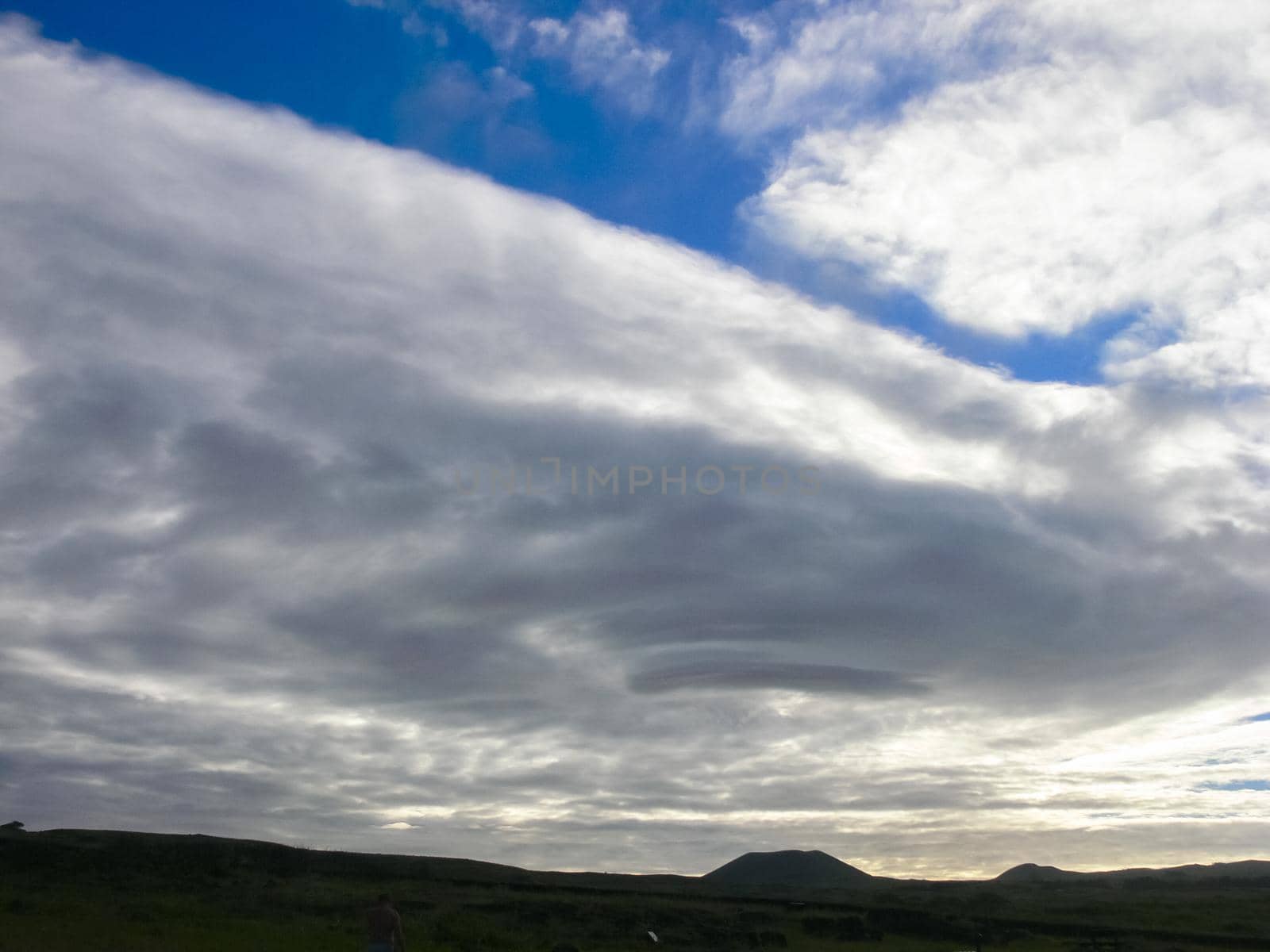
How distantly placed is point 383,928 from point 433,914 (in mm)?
30482

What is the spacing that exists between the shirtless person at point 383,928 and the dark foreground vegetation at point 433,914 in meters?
12.2

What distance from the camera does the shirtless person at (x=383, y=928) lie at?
21.2m

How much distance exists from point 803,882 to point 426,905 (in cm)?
15256

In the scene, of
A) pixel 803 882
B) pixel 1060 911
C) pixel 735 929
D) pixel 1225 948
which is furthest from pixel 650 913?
pixel 803 882

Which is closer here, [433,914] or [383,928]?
[383,928]

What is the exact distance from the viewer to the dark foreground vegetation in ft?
122

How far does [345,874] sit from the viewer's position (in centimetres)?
7194

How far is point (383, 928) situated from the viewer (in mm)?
21328

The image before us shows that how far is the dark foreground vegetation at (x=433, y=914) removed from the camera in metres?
37.2

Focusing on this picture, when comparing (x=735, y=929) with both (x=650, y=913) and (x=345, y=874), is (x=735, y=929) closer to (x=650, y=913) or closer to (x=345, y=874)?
(x=650, y=913)

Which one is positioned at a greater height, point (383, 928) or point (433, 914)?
point (383, 928)

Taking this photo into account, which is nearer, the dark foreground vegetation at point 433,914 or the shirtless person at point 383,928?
the shirtless person at point 383,928

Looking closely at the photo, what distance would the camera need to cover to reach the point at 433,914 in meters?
49.3

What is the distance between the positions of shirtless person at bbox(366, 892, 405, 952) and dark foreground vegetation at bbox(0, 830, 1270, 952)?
12227 mm
